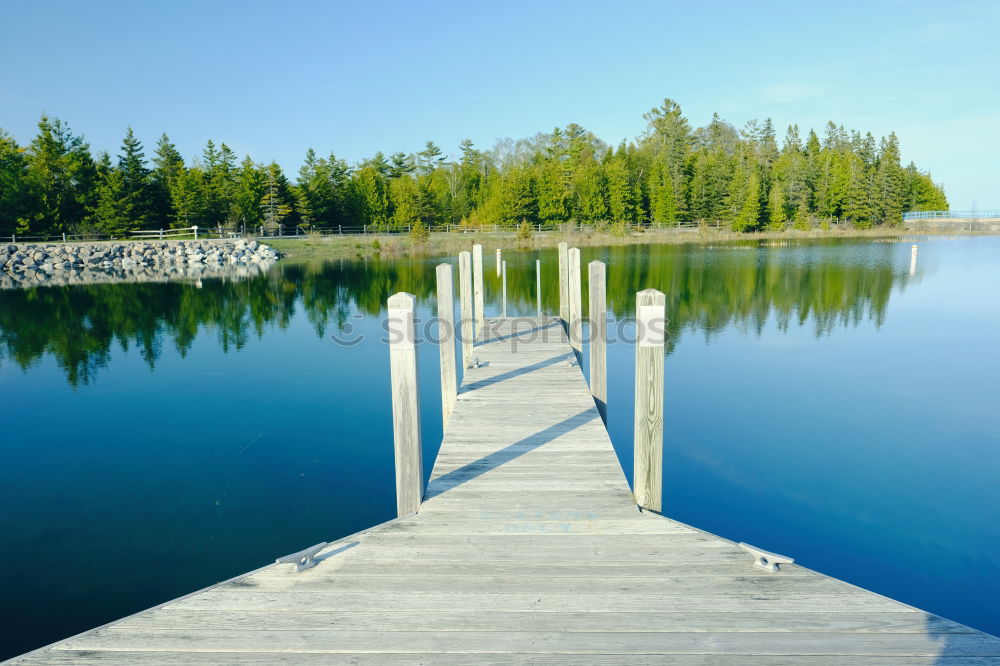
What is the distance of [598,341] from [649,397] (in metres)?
3.62

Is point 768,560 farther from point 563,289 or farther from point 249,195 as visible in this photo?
point 249,195

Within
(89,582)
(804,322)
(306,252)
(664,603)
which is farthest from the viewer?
(306,252)

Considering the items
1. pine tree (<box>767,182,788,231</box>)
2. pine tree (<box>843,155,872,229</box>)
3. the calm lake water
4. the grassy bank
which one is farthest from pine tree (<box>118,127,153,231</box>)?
pine tree (<box>843,155,872,229</box>)

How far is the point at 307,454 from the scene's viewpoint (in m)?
8.16

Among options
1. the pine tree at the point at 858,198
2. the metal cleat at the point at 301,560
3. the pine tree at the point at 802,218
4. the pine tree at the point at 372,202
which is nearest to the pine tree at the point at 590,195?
the pine tree at the point at 372,202

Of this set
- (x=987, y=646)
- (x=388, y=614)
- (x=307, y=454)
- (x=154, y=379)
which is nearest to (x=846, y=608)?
(x=987, y=646)

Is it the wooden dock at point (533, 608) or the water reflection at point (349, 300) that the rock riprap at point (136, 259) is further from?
the wooden dock at point (533, 608)

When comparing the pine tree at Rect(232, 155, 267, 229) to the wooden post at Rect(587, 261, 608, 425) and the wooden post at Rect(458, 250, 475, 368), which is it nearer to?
the wooden post at Rect(458, 250, 475, 368)

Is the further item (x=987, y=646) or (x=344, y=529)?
(x=344, y=529)

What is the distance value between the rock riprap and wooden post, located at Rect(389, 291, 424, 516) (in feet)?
110

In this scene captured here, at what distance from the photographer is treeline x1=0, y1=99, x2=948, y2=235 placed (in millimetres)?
47000

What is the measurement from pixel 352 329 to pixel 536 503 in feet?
46.2

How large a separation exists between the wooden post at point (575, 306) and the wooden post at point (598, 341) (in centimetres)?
206

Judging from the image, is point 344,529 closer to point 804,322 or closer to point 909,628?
point 909,628
